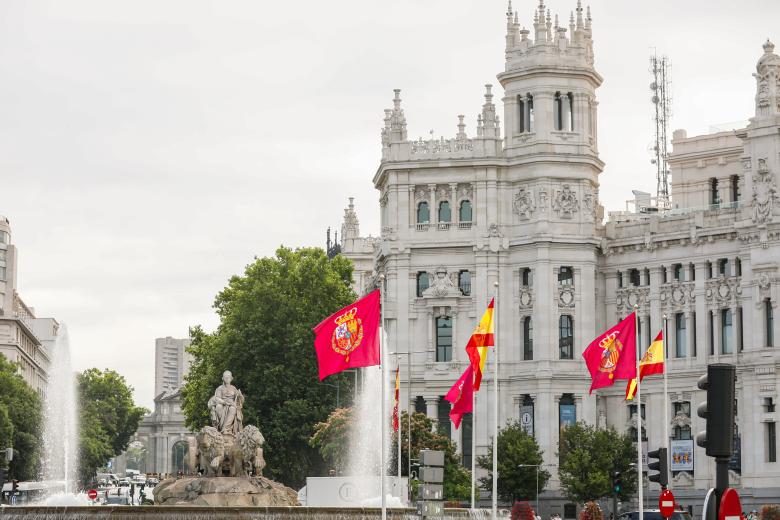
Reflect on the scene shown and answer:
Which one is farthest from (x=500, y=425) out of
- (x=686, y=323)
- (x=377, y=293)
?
(x=377, y=293)

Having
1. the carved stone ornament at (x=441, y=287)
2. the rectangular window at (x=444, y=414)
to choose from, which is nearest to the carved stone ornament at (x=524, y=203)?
the carved stone ornament at (x=441, y=287)

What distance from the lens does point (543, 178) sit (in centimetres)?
11081

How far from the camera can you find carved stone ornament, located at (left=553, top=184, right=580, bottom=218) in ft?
365

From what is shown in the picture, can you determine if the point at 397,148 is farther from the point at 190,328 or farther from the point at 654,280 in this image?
the point at 190,328

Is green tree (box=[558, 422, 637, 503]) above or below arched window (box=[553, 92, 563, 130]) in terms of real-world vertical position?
below

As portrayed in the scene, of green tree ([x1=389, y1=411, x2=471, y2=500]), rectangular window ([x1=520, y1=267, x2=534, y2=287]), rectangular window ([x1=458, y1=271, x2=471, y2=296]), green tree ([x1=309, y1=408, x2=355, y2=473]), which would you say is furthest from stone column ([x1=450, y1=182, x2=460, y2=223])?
green tree ([x1=309, y1=408, x2=355, y2=473])

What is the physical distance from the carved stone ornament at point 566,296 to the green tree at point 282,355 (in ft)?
52.2

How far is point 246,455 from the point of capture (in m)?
55.3

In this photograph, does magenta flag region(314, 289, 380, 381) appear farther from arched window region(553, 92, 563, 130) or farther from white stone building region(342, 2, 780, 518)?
arched window region(553, 92, 563, 130)

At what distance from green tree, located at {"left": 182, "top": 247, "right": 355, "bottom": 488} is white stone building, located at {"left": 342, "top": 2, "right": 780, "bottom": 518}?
6.59 m

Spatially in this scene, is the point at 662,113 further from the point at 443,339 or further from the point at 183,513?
the point at 183,513

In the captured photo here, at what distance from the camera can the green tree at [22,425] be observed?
386 ft

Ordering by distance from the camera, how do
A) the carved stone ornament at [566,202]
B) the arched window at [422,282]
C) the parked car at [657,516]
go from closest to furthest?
the parked car at [657,516] < the carved stone ornament at [566,202] < the arched window at [422,282]

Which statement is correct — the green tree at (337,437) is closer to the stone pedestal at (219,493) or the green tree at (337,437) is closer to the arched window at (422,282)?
the arched window at (422,282)
